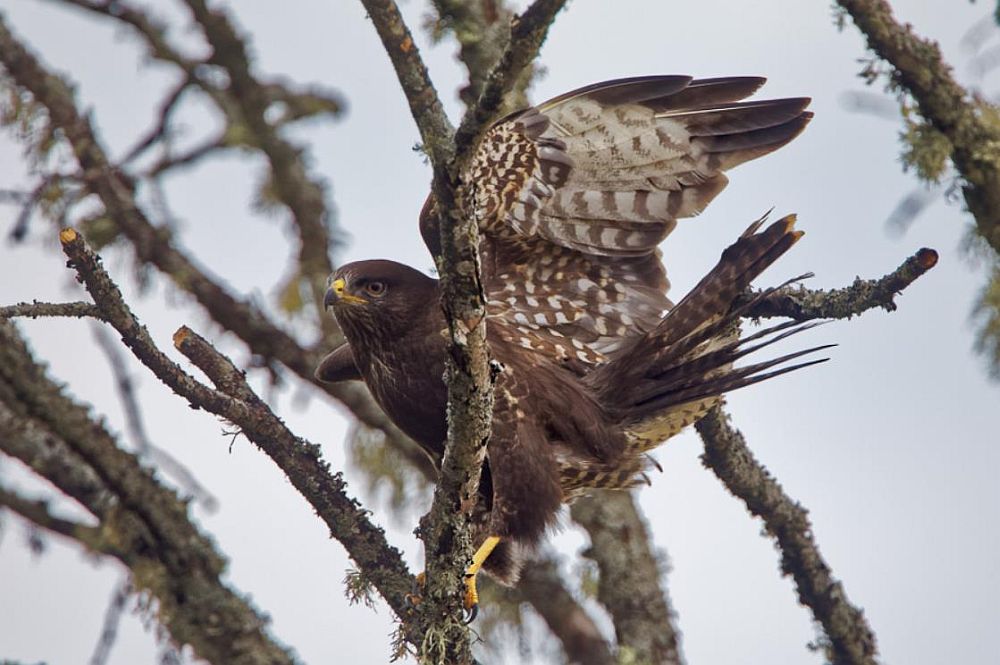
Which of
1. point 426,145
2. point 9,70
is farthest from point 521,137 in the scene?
point 9,70

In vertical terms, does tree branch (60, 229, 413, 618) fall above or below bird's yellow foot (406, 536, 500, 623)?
above

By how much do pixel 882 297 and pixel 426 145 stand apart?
189 centimetres

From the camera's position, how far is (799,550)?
552cm

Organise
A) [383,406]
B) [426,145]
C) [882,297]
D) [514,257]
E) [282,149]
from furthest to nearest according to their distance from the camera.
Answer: [282,149], [514,257], [383,406], [882,297], [426,145]

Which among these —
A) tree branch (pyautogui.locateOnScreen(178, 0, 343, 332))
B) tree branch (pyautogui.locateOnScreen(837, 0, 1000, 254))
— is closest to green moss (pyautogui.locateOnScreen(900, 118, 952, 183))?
tree branch (pyautogui.locateOnScreen(837, 0, 1000, 254))

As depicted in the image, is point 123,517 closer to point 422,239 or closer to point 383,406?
point 383,406

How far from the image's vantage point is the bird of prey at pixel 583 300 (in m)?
4.84

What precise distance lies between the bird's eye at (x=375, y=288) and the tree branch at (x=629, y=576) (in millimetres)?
1964

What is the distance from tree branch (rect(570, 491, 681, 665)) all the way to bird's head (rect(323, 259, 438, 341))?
72.3 inches

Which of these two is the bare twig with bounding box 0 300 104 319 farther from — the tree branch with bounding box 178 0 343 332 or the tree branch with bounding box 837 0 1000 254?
the tree branch with bounding box 178 0 343 332

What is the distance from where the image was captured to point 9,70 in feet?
23.3

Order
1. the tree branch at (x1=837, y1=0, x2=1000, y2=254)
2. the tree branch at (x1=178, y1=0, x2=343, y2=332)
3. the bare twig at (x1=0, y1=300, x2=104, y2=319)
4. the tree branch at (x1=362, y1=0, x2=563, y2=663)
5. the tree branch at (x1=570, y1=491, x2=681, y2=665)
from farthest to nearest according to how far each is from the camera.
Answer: the tree branch at (x1=178, y1=0, x2=343, y2=332) → the tree branch at (x1=570, y1=491, x2=681, y2=665) → the tree branch at (x1=837, y1=0, x2=1000, y2=254) → the bare twig at (x1=0, y1=300, x2=104, y2=319) → the tree branch at (x1=362, y1=0, x2=563, y2=663)

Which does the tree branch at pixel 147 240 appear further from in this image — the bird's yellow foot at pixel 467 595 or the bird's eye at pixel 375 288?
the bird's yellow foot at pixel 467 595

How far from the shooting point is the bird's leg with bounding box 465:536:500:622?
428 cm
